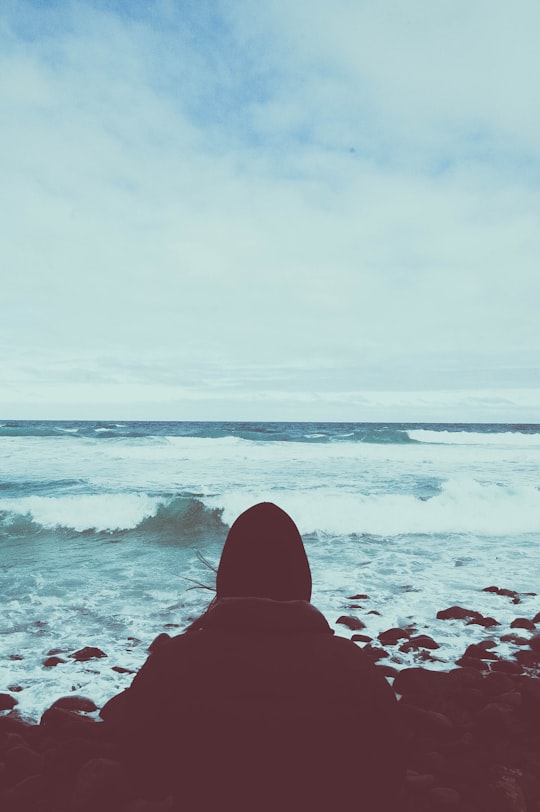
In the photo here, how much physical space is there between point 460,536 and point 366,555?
10.1 ft

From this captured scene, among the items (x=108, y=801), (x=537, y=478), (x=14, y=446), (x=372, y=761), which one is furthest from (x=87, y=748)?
(x=14, y=446)

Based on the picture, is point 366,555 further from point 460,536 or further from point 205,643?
point 205,643

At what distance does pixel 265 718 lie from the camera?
5.48ft

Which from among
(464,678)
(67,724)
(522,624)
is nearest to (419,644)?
(464,678)

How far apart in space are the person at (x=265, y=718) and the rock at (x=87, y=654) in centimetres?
448

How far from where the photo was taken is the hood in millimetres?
1944

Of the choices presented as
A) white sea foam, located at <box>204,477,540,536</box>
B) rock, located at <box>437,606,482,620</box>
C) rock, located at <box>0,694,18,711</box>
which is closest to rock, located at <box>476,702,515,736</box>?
rock, located at <box>437,606,482,620</box>

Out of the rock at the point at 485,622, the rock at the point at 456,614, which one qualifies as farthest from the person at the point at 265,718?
the rock at the point at 456,614

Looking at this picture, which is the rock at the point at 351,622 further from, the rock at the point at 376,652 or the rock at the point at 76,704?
the rock at the point at 76,704

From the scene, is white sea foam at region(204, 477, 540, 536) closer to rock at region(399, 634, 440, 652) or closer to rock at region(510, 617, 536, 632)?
rock at region(510, 617, 536, 632)

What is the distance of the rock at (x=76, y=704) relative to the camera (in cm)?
471

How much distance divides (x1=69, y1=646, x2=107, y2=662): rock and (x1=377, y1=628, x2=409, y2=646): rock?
306cm

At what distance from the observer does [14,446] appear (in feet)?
105

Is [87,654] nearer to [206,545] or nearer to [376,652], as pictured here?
[376,652]
